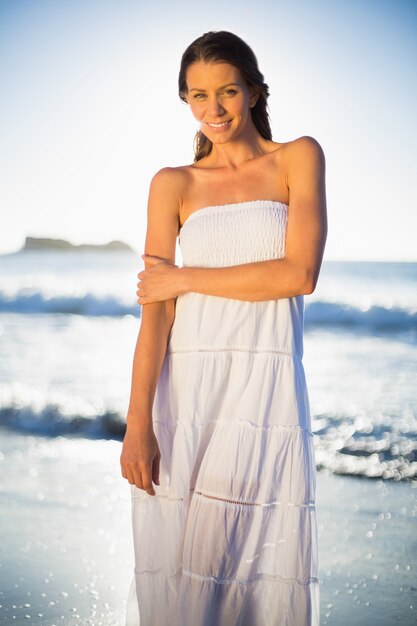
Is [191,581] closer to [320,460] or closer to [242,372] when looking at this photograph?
[242,372]

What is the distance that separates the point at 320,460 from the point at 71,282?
14781mm

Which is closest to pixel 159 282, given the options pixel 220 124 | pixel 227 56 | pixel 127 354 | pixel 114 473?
pixel 220 124

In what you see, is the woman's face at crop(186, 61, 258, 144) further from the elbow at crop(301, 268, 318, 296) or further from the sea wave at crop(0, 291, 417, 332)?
the sea wave at crop(0, 291, 417, 332)

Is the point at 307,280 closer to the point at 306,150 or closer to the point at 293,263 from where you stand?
the point at 293,263

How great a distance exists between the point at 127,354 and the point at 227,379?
882 cm

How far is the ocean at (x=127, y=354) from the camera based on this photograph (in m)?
6.17

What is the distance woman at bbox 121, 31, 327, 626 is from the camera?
76.0 inches

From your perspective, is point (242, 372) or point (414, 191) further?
point (414, 191)

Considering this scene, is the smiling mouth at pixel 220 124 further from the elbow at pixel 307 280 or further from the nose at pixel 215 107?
the elbow at pixel 307 280

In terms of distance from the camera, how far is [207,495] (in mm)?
1961

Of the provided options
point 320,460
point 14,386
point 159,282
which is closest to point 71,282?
point 14,386

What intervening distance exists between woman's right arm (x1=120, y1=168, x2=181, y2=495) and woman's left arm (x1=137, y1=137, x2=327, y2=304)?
111mm

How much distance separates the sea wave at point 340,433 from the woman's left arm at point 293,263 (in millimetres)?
3278

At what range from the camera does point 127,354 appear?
10.8 m
